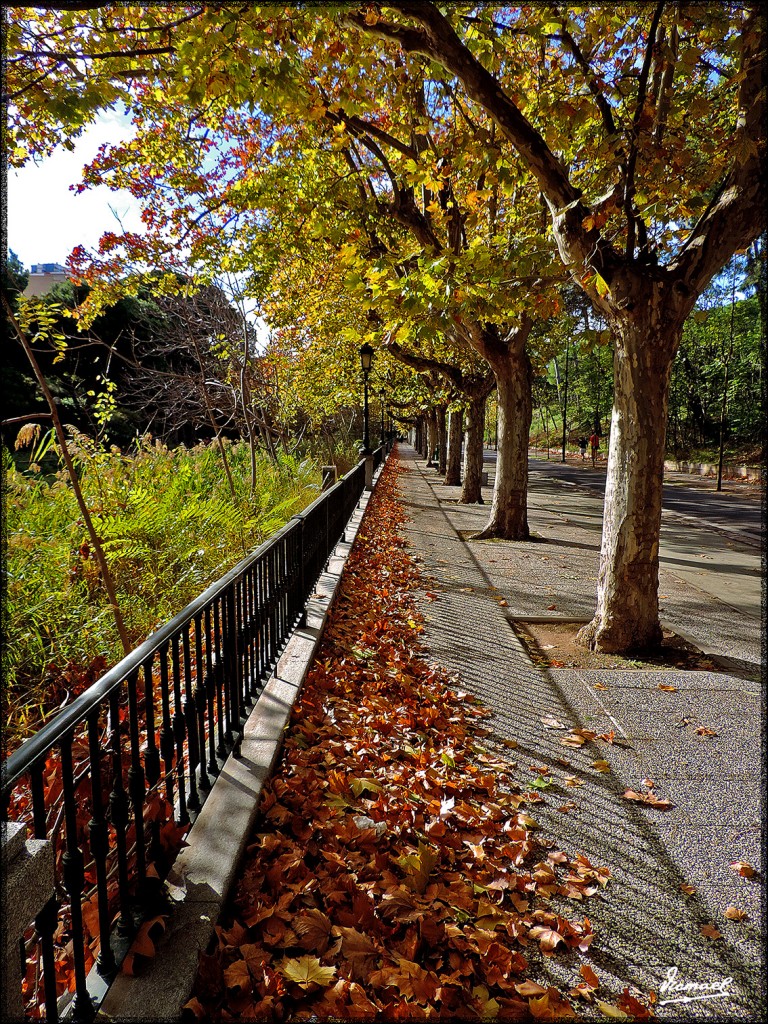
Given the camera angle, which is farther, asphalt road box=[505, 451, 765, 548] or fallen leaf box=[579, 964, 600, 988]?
asphalt road box=[505, 451, 765, 548]

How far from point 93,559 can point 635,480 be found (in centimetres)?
487

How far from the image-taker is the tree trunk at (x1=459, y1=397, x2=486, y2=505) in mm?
15656

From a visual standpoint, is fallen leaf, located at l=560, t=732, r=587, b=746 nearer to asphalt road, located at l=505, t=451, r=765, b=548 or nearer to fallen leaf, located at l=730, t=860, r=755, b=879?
fallen leaf, located at l=730, t=860, r=755, b=879

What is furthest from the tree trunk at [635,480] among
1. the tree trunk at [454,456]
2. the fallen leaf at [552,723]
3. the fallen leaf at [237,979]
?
the tree trunk at [454,456]

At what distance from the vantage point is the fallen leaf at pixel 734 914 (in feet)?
8.24

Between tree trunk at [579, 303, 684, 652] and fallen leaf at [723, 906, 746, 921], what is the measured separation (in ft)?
10.1

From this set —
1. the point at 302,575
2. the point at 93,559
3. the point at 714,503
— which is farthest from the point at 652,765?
the point at 714,503

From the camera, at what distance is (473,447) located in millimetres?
15742

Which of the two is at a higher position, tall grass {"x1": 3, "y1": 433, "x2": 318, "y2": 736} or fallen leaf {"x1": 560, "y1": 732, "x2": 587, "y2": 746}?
tall grass {"x1": 3, "y1": 433, "x2": 318, "y2": 736}

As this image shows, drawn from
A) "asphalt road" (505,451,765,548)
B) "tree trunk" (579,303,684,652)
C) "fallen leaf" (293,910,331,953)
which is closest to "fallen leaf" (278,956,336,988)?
"fallen leaf" (293,910,331,953)

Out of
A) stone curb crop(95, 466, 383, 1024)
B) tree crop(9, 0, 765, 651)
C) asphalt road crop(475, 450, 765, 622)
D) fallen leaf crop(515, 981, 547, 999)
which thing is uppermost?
tree crop(9, 0, 765, 651)

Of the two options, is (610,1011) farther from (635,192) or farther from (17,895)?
(635,192)

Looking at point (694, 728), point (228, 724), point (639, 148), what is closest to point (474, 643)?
point (694, 728)

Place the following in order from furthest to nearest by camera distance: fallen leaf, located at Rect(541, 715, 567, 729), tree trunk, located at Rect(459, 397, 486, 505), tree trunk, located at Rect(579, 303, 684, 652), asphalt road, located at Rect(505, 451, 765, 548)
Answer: tree trunk, located at Rect(459, 397, 486, 505) < asphalt road, located at Rect(505, 451, 765, 548) < tree trunk, located at Rect(579, 303, 684, 652) < fallen leaf, located at Rect(541, 715, 567, 729)
